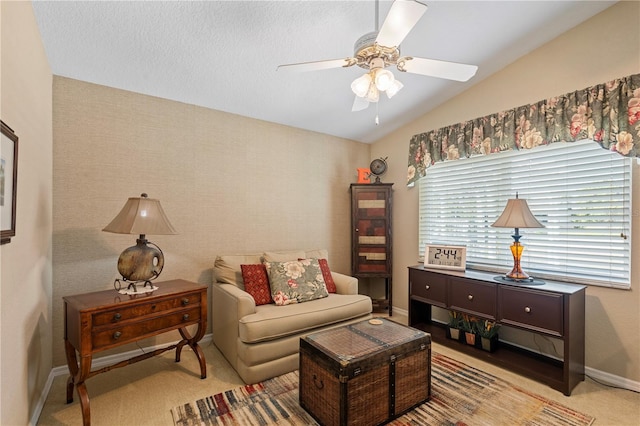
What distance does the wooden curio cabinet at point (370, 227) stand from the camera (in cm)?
388

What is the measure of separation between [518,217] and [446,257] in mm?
845

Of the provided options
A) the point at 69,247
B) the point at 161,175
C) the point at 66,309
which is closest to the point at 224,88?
the point at 161,175

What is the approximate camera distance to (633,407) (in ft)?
6.52

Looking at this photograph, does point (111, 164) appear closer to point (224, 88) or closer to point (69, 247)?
point (69, 247)

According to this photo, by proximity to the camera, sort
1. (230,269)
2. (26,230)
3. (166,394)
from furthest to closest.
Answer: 1. (230,269)
2. (166,394)
3. (26,230)

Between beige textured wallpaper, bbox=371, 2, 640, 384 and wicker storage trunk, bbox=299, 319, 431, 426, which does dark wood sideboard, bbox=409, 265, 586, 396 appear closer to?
beige textured wallpaper, bbox=371, 2, 640, 384

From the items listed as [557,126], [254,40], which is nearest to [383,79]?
[254,40]

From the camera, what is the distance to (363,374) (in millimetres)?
1693

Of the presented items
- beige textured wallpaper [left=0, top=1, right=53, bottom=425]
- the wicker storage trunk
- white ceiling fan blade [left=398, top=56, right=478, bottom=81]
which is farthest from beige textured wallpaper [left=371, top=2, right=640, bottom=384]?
beige textured wallpaper [left=0, top=1, right=53, bottom=425]

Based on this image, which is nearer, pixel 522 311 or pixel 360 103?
pixel 360 103

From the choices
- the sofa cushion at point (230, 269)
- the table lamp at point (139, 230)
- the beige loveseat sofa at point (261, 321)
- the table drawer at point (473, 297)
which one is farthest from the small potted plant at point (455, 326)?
the table lamp at point (139, 230)

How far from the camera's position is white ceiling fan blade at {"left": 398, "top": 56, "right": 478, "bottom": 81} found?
1747 mm

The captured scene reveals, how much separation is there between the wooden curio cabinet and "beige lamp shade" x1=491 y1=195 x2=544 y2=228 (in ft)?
4.89

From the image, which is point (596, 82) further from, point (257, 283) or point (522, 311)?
point (257, 283)
